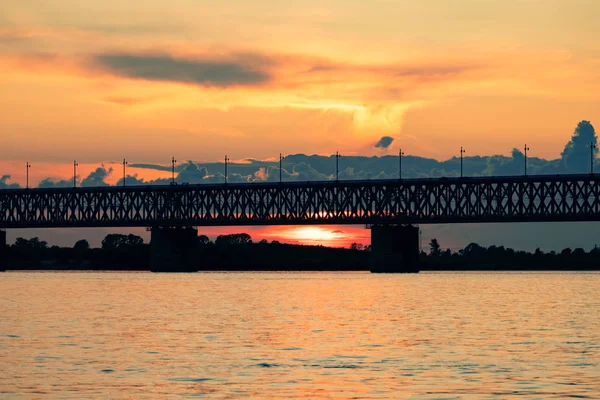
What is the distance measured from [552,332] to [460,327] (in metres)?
5.40

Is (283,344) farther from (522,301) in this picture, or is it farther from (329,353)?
(522,301)

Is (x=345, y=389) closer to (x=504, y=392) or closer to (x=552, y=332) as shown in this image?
(x=504, y=392)

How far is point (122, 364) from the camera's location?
1590 inches

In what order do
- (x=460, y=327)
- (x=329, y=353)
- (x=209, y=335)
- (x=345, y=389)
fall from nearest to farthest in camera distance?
(x=345, y=389), (x=329, y=353), (x=209, y=335), (x=460, y=327)

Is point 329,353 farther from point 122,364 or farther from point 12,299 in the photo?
point 12,299

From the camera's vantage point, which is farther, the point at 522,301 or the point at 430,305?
the point at 522,301

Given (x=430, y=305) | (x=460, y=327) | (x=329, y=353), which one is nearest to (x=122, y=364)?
(x=329, y=353)

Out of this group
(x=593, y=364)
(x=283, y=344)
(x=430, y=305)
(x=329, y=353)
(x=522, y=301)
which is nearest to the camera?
(x=593, y=364)

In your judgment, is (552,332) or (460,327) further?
(460,327)

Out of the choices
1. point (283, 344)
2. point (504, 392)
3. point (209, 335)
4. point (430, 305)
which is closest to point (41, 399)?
point (504, 392)

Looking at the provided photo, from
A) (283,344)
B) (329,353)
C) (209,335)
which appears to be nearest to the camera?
(329,353)

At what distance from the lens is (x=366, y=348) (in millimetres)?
46938

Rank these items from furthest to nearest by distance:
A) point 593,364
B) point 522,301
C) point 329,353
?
point 522,301
point 329,353
point 593,364

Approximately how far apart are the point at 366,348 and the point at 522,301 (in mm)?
50145
